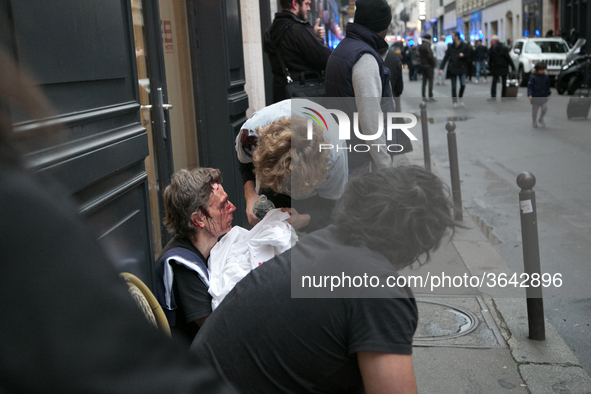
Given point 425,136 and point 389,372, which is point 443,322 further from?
point 425,136

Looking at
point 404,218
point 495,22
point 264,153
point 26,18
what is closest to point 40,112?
point 404,218

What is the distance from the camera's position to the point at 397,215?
204cm

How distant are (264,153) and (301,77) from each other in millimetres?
2238

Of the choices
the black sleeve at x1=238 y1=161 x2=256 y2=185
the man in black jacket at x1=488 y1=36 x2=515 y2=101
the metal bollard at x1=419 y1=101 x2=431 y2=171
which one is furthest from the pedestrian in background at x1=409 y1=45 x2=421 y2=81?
the black sleeve at x1=238 y1=161 x2=256 y2=185

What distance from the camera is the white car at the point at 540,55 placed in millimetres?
25562

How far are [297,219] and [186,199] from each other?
54 cm

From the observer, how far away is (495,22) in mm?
51875

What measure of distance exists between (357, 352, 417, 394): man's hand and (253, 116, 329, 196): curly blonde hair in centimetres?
140

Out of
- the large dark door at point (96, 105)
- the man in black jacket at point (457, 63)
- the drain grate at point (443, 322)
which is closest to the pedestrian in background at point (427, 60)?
the man in black jacket at point (457, 63)

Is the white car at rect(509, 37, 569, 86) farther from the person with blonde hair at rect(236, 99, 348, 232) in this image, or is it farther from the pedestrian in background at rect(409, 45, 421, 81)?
the person with blonde hair at rect(236, 99, 348, 232)

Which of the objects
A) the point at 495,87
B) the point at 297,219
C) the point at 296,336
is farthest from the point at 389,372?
the point at 495,87

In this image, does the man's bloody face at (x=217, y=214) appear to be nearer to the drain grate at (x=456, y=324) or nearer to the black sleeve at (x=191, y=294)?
the black sleeve at (x=191, y=294)

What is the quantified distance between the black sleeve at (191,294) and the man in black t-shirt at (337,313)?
842 millimetres

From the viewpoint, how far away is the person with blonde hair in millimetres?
3039
